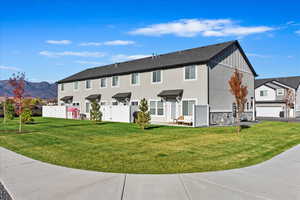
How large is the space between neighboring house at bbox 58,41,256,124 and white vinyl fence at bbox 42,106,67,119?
6.75 meters

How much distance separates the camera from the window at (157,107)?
22453 millimetres

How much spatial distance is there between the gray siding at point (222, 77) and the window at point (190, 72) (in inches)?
59.9

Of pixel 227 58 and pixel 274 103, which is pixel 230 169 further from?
pixel 274 103

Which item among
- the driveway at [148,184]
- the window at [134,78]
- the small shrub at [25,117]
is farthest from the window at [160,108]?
the driveway at [148,184]

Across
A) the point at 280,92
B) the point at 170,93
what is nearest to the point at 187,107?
the point at 170,93

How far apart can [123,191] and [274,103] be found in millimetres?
42129

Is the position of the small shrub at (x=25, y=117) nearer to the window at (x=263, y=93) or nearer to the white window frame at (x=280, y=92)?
the window at (x=263, y=93)

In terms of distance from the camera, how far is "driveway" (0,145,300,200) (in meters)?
4.16

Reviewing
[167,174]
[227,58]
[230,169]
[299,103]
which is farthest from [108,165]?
[299,103]

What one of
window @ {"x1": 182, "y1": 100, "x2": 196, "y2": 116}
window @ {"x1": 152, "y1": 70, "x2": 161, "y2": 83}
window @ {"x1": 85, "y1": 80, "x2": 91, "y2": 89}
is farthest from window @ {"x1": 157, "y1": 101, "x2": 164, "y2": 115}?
window @ {"x1": 85, "y1": 80, "x2": 91, "y2": 89}

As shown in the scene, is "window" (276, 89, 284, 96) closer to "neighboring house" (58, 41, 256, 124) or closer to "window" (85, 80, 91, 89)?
"neighboring house" (58, 41, 256, 124)

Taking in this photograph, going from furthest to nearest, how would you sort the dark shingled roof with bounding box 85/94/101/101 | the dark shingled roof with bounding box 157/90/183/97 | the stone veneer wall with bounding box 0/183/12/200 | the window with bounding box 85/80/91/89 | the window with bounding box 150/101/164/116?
the window with bounding box 85/80/91/89
the dark shingled roof with bounding box 85/94/101/101
the window with bounding box 150/101/164/116
the dark shingled roof with bounding box 157/90/183/97
the stone veneer wall with bounding box 0/183/12/200

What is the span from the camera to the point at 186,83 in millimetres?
20641

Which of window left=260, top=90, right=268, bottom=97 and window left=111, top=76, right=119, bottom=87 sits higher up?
window left=111, top=76, right=119, bottom=87
